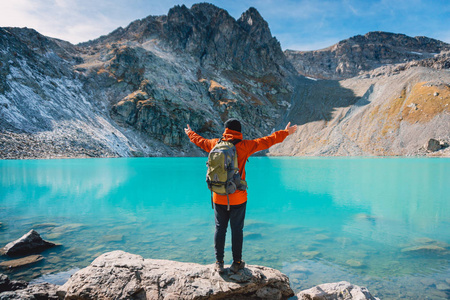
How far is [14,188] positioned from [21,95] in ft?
202

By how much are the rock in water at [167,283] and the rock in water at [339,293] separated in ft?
1.82

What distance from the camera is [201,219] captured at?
48.0 ft

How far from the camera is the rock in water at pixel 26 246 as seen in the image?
917cm

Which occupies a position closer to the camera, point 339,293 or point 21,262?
point 339,293

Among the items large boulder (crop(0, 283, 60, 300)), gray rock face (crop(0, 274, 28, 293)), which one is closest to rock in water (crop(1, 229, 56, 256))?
gray rock face (crop(0, 274, 28, 293))

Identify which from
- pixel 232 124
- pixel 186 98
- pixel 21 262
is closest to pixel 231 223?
pixel 232 124

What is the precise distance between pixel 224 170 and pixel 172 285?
2.67m

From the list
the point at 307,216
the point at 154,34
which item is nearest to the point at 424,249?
the point at 307,216

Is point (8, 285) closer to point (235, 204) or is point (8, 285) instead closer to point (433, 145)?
point (235, 204)

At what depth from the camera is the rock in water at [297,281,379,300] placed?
542cm

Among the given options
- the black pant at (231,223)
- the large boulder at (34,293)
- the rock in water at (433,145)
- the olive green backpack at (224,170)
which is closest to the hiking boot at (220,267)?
the black pant at (231,223)

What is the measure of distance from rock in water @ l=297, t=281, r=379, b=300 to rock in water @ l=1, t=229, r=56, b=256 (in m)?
9.49

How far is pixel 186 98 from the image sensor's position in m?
113

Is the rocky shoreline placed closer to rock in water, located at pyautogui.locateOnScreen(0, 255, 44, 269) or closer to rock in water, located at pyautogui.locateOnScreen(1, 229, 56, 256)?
rock in water, located at pyautogui.locateOnScreen(0, 255, 44, 269)
